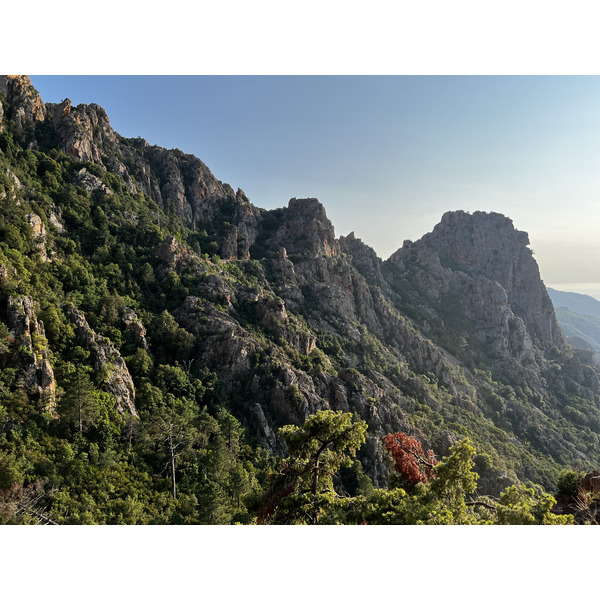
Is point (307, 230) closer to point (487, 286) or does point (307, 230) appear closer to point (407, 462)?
point (487, 286)

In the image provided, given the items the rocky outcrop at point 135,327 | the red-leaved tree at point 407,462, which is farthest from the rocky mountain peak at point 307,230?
the red-leaved tree at point 407,462

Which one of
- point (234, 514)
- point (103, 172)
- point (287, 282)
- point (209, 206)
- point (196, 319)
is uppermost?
point (209, 206)

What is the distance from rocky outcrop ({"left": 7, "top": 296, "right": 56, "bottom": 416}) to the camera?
2416 centimetres

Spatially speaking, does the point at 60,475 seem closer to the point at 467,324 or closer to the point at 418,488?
the point at 418,488

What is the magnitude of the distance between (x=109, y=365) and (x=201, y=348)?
15269mm

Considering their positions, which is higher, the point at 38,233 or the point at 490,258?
the point at 490,258

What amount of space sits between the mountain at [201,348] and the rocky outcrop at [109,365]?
0.65 feet

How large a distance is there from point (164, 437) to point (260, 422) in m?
14.1

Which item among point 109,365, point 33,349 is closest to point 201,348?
point 109,365

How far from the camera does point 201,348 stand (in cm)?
4609

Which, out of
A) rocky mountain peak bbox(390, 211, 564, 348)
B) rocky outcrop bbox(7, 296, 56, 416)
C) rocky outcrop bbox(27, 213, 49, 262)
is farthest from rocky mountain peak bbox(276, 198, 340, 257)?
rocky outcrop bbox(7, 296, 56, 416)

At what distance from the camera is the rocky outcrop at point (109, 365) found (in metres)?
30.3

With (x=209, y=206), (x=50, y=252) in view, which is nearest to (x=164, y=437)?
(x=50, y=252)

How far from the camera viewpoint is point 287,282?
7925 centimetres
